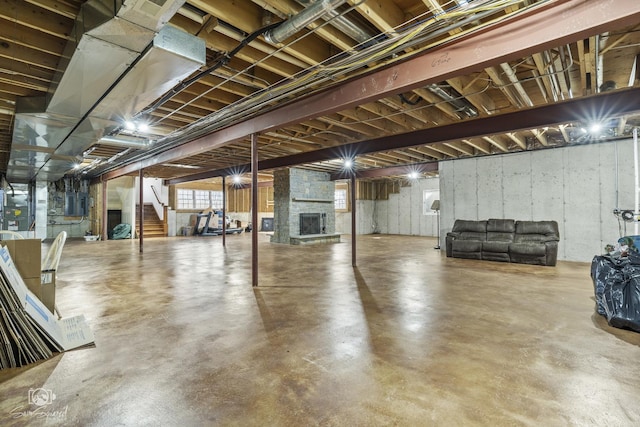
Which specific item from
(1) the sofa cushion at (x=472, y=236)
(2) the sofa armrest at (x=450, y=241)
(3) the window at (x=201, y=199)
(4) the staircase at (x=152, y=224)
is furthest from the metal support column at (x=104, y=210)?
(1) the sofa cushion at (x=472, y=236)

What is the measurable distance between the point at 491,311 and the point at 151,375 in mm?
3148

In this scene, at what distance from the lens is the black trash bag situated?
8.59 feet

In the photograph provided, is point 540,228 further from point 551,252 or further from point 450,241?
point 450,241

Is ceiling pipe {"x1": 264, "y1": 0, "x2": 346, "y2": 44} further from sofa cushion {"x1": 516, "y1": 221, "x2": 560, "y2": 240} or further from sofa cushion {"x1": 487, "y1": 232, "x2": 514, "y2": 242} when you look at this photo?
sofa cushion {"x1": 516, "y1": 221, "x2": 560, "y2": 240}

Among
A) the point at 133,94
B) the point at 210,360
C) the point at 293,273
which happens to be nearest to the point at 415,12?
the point at 133,94

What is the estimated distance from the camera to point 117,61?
223 cm

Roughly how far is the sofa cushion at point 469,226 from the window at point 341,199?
23.7 feet

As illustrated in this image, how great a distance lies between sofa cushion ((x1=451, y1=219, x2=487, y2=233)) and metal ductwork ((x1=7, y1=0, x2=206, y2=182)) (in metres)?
6.74

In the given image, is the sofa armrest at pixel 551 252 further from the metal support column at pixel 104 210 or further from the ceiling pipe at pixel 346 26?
the metal support column at pixel 104 210

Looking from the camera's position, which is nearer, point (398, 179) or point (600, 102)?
point (600, 102)

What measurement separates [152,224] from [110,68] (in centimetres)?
1211

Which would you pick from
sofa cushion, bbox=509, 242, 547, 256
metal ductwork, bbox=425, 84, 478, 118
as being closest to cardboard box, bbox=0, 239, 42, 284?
metal ductwork, bbox=425, 84, 478, 118

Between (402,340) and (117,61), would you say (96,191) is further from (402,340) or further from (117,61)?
(402,340)

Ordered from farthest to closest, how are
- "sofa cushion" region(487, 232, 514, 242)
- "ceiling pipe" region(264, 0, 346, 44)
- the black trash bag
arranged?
"sofa cushion" region(487, 232, 514, 242), the black trash bag, "ceiling pipe" region(264, 0, 346, 44)
